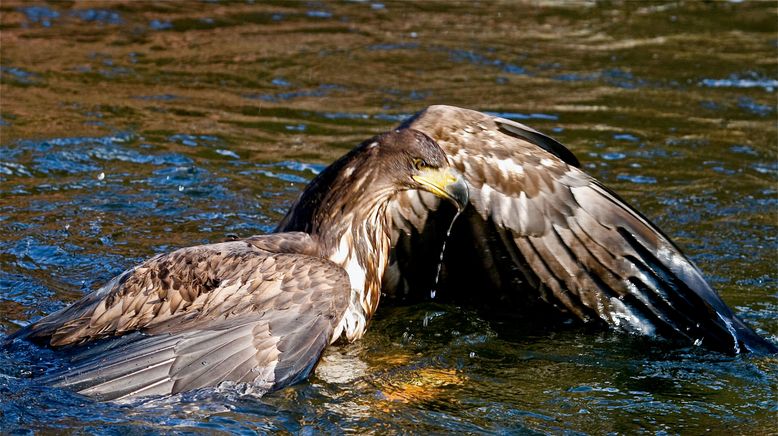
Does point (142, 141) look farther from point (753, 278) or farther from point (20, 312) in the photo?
point (753, 278)

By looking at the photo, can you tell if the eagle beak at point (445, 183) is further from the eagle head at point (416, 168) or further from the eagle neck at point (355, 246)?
the eagle neck at point (355, 246)

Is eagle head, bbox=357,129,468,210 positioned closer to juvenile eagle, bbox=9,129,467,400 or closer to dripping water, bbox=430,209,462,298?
juvenile eagle, bbox=9,129,467,400

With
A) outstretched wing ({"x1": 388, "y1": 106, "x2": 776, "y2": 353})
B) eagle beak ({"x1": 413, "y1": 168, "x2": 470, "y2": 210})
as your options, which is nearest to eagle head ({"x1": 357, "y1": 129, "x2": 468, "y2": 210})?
eagle beak ({"x1": 413, "y1": 168, "x2": 470, "y2": 210})

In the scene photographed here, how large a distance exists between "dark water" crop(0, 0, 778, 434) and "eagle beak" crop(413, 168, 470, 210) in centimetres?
91

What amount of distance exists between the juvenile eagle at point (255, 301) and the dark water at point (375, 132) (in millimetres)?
164

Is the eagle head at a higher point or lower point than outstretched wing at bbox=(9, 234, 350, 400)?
higher

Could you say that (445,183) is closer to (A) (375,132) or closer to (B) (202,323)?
(B) (202,323)

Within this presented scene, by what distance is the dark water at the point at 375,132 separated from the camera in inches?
217

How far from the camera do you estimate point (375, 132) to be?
10.1 metres

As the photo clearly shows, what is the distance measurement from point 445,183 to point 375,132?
417cm

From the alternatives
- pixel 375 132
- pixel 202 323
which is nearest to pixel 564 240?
pixel 202 323

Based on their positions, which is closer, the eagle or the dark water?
the eagle

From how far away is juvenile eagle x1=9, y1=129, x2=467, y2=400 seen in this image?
512 centimetres

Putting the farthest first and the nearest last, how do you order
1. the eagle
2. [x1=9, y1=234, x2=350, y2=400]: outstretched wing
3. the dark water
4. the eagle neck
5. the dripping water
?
the dripping water, the eagle neck, the dark water, the eagle, [x1=9, y1=234, x2=350, y2=400]: outstretched wing
